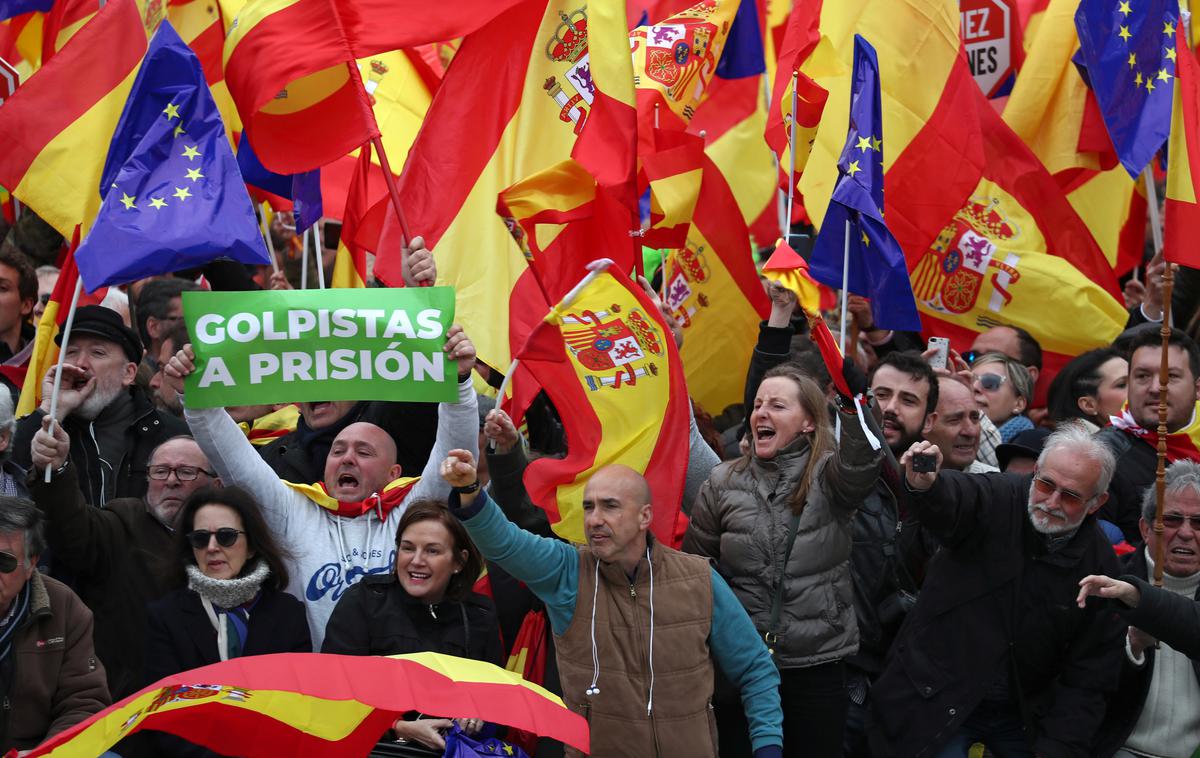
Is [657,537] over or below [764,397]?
below

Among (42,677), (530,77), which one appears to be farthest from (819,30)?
(42,677)

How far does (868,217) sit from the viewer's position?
703 centimetres

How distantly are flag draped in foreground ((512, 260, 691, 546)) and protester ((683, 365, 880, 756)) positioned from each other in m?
0.28

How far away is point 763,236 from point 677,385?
3760 millimetres

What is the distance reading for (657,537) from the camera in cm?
645

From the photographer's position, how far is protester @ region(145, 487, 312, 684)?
5816mm

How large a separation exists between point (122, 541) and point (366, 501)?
92 cm

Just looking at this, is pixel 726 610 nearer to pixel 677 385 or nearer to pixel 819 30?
pixel 677 385

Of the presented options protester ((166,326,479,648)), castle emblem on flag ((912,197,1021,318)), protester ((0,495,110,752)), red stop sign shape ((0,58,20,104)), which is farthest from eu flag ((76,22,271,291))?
castle emblem on flag ((912,197,1021,318))

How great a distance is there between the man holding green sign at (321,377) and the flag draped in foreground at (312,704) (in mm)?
906

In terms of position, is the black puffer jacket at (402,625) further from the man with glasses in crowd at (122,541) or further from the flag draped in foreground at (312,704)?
the man with glasses in crowd at (122,541)

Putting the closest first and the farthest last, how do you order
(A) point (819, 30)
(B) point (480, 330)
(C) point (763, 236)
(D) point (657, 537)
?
(D) point (657, 537), (B) point (480, 330), (A) point (819, 30), (C) point (763, 236)

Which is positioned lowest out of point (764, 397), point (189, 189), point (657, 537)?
point (657, 537)

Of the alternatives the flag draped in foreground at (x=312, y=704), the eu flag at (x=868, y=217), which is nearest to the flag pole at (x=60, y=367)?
the flag draped in foreground at (x=312, y=704)
